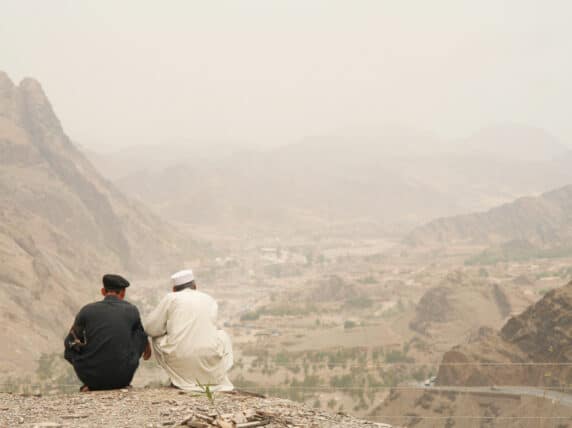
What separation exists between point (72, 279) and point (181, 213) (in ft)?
248

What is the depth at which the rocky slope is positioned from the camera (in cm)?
1439

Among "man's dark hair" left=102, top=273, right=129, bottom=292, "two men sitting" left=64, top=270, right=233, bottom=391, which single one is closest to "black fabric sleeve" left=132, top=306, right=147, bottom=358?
"two men sitting" left=64, top=270, right=233, bottom=391

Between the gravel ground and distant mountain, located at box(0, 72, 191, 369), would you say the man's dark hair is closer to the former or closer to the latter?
the gravel ground

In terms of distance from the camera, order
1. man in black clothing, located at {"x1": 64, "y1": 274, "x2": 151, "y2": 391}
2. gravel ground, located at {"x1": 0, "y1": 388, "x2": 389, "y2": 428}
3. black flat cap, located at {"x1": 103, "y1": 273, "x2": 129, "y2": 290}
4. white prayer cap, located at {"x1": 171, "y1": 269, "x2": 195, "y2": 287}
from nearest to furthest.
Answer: gravel ground, located at {"x1": 0, "y1": 388, "x2": 389, "y2": 428}
man in black clothing, located at {"x1": 64, "y1": 274, "x2": 151, "y2": 391}
black flat cap, located at {"x1": 103, "y1": 273, "x2": 129, "y2": 290}
white prayer cap, located at {"x1": 171, "y1": 269, "x2": 195, "y2": 287}

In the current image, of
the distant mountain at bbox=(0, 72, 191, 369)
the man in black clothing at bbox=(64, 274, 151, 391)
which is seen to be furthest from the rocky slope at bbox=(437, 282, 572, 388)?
the distant mountain at bbox=(0, 72, 191, 369)

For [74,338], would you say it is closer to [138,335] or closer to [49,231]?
[138,335]

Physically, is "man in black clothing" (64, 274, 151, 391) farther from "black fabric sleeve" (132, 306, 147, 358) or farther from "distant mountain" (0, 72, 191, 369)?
"distant mountain" (0, 72, 191, 369)

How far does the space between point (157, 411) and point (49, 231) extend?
4139 centimetres

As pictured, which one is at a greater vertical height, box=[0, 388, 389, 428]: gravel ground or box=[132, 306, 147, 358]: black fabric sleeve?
box=[132, 306, 147, 358]: black fabric sleeve

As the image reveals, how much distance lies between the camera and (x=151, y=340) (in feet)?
20.2

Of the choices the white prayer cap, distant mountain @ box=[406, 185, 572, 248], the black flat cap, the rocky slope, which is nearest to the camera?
the black flat cap

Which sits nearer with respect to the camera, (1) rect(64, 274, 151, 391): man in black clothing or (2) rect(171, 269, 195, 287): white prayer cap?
(1) rect(64, 274, 151, 391): man in black clothing

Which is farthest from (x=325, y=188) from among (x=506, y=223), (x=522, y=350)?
(x=522, y=350)

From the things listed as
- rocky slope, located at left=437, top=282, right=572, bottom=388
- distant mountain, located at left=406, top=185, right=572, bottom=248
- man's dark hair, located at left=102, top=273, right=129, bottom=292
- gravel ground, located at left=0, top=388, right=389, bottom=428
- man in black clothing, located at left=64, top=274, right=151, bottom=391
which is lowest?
rocky slope, located at left=437, top=282, right=572, bottom=388
